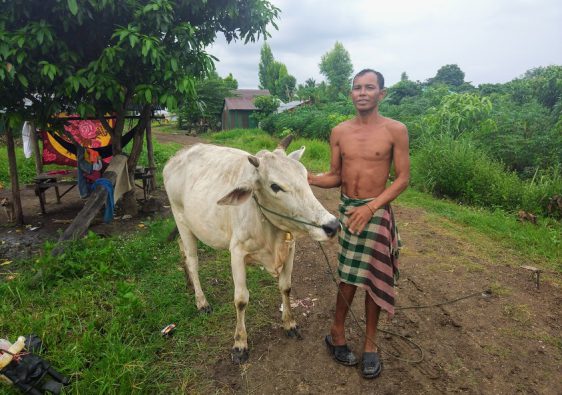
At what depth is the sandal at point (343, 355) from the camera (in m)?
2.74

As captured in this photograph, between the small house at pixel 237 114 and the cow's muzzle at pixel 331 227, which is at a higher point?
the small house at pixel 237 114

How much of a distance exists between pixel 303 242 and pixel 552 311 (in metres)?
3.00

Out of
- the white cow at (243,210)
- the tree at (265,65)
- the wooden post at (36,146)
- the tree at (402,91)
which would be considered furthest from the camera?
the tree at (265,65)

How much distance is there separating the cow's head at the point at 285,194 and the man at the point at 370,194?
34 centimetres

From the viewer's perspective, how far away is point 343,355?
277cm

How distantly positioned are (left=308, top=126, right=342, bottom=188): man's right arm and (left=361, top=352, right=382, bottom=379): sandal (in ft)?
4.34

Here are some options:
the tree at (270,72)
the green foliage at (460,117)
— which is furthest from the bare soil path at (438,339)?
the tree at (270,72)

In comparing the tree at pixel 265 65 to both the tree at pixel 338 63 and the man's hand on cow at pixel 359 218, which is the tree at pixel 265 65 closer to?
the tree at pixel 338 63

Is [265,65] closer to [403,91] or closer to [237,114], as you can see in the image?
[237,114]

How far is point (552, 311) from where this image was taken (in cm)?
351

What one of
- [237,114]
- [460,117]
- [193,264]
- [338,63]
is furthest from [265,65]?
[193,264]

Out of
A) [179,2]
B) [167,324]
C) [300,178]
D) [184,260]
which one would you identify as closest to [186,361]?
[167,324]

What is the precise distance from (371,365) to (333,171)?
1.48 meters

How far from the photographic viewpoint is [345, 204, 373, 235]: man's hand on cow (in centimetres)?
237
